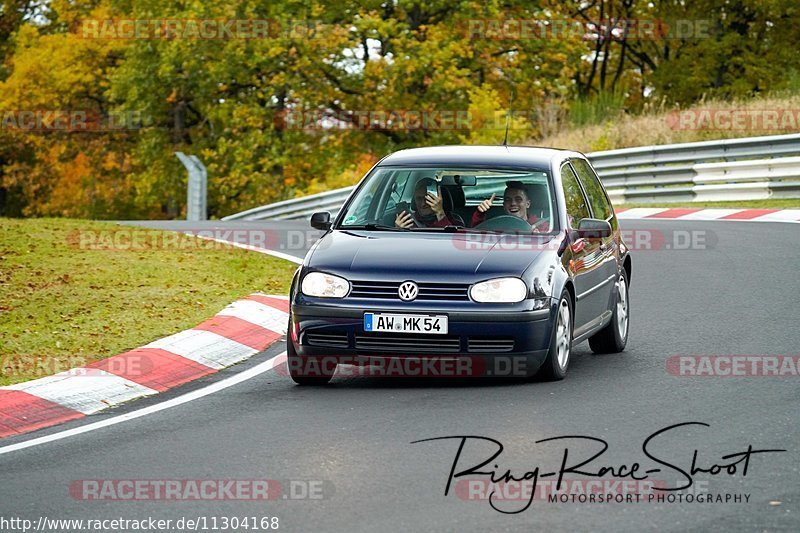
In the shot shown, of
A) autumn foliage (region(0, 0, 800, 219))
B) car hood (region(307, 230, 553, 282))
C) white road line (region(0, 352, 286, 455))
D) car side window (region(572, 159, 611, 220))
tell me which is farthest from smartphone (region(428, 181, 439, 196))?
autumn foliage (region(0, 0, 800, 219))

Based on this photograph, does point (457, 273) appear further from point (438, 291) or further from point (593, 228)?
point (593, 228)

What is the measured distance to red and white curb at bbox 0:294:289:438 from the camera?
351 inches

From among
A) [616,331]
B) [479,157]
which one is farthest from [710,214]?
[479,157]

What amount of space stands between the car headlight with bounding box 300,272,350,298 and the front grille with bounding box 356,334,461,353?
0.37m

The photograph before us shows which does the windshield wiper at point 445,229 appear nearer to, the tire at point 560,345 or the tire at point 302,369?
the tire at point 560,345

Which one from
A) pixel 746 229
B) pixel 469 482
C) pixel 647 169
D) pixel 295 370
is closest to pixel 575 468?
pixel 469 482

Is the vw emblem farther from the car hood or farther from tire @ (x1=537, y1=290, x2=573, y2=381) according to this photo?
tire @ (x1=537, y1=290, x2=573, y2=381)

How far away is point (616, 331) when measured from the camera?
11289 millimetres

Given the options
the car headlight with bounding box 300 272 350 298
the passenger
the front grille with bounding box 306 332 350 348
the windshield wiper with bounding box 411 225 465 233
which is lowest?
the front grille with bounding box 306 332 350 348

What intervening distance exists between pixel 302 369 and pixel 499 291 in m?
1.48

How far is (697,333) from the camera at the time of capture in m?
11.9

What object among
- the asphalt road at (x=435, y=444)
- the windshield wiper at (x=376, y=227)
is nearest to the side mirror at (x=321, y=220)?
the windshield wiper at (x=376, y=227)

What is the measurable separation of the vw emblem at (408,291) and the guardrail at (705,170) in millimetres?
16597

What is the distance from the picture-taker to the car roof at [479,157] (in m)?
10.7
